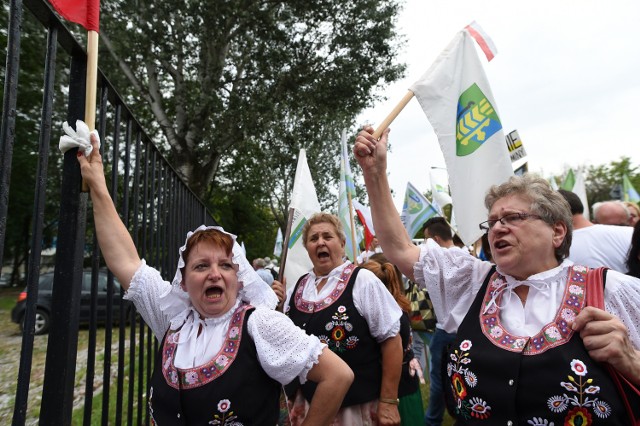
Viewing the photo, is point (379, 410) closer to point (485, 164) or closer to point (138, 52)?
point (485, 164)

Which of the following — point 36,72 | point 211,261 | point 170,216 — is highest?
point 36,72

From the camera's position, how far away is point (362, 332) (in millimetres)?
2914

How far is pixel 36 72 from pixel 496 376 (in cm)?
315

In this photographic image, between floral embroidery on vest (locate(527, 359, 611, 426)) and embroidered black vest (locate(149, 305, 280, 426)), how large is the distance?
103cm

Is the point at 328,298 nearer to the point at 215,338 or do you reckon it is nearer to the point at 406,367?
the point at 406,367

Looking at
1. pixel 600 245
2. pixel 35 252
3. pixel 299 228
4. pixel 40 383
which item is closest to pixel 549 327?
pixel 35 252

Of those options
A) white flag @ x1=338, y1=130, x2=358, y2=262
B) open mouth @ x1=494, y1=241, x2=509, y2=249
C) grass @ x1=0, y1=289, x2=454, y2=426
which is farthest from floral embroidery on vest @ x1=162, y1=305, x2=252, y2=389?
white flag @ x1=338, y1=130, x2=358, y2=262

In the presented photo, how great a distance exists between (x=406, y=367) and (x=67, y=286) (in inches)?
99.3

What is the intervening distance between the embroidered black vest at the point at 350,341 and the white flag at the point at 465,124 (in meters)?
0.89

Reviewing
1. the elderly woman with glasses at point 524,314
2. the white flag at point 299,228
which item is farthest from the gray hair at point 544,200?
the white flag at point 299,228

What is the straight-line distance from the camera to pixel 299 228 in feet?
14.8

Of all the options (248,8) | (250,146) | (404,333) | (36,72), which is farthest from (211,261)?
(250,146)

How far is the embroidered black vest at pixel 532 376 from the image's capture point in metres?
1.58

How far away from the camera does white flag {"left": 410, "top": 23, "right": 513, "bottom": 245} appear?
2574 millimetres
